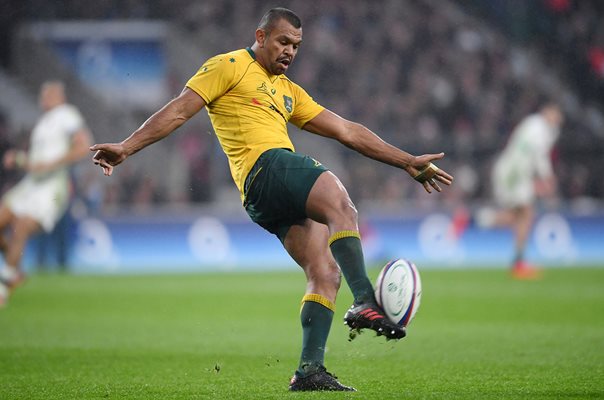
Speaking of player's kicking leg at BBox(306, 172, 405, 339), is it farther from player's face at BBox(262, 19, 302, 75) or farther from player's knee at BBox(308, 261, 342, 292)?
player's face at BBox(262, 19, 302, 75)

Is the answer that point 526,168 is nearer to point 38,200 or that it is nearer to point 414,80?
point 38,200

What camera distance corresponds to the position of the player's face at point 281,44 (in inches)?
236

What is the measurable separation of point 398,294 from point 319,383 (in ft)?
2.26

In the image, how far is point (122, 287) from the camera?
1451cm

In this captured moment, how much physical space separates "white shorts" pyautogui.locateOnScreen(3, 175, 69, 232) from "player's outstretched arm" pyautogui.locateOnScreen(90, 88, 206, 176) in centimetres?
684

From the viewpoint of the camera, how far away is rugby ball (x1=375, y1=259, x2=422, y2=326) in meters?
5.38

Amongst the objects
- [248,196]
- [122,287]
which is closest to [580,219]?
[122,287]

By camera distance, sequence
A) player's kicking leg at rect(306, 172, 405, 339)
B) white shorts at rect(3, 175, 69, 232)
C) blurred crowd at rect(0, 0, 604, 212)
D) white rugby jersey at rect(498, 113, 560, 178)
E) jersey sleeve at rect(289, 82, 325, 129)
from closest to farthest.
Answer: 1. player's kicking leg at rect(306, 172, 405, 339)
2. jersey sleeve at rect(289, 82, 325, 129)
3. white shorts at rect(3, 175, 69, 232)
4. white rugby jersey at rect(498, 113, 560, 178)
5. blurred crowd at rect(0, 0, 604, 212)

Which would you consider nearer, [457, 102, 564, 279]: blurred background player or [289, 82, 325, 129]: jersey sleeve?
[289, 82, 325, 129]: jersey sleeve

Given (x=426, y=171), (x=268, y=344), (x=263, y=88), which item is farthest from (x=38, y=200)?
(x=426, y=171)

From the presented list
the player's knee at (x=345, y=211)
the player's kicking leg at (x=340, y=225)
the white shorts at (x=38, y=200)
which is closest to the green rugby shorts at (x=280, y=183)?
the player's kicking leg at (x=340, y=225)

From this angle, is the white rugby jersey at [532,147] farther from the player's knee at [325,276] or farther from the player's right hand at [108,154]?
the player's right hand at [108,154]

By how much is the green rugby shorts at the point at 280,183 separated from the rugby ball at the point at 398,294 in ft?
1.99

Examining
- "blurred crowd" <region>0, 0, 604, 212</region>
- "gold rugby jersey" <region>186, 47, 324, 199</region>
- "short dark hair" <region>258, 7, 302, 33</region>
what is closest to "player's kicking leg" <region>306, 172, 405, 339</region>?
"gold rugby jersey" <region>186, 47, 324, 199</region>
